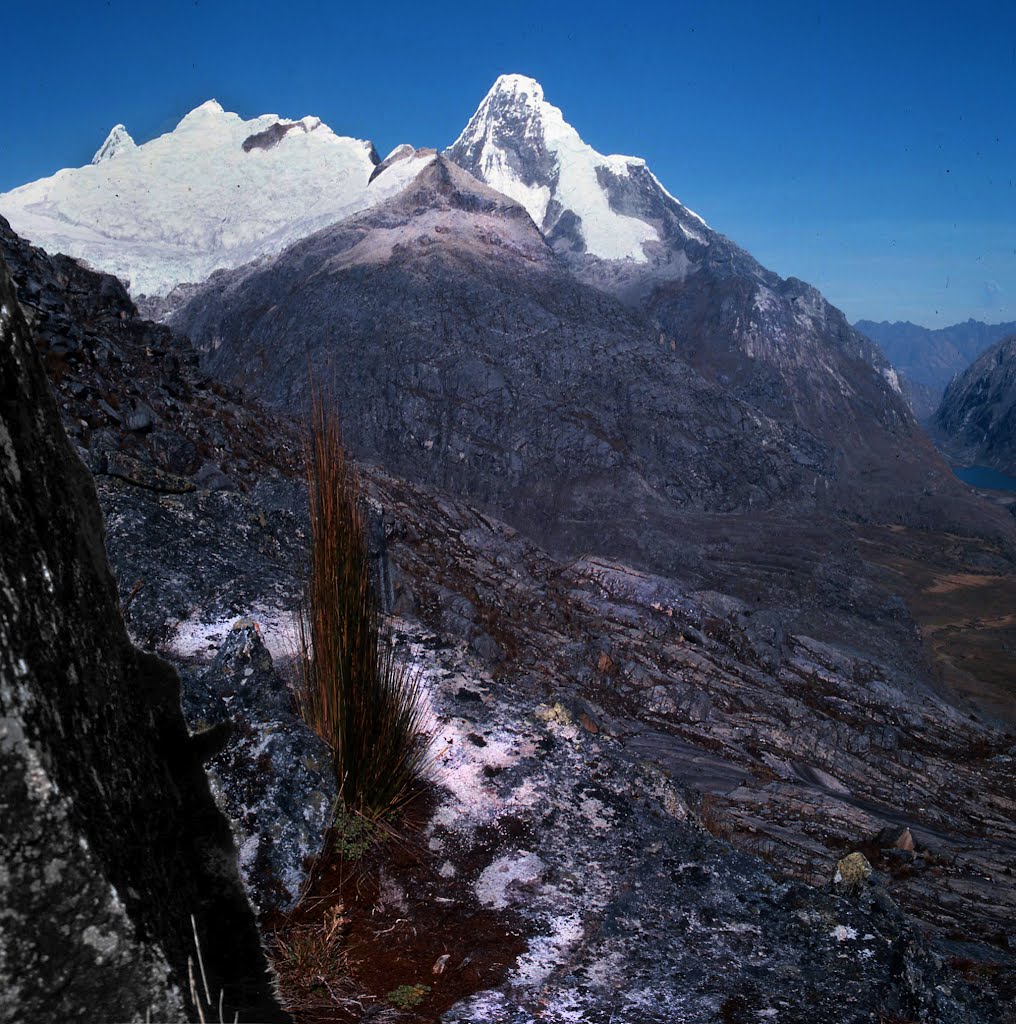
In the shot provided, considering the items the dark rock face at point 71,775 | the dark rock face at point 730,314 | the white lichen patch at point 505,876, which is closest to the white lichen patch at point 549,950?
the white lichen patch at point 505,876

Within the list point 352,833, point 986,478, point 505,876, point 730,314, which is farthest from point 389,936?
point 986,478

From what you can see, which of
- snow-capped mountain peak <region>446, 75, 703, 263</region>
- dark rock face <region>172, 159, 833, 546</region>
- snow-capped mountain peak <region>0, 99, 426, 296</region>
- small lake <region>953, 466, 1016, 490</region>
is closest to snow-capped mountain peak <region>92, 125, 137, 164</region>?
snow-capped mountain peak <region>0, 99, 426, 296</region>

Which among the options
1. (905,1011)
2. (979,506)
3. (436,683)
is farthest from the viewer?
(979,506)

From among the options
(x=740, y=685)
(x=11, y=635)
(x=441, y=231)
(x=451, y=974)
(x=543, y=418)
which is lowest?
(x=740, y=685)

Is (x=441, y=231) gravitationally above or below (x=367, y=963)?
above

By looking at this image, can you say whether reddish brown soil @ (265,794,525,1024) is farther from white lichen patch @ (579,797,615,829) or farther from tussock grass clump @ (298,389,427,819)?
white lichen patch @ (579,797,615,829)

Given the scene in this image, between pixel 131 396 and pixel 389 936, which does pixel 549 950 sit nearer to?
pixel 389 936

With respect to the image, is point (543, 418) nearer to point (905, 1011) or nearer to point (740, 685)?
point (740, 685)

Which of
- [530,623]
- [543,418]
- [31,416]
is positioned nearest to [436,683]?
[31,416]
